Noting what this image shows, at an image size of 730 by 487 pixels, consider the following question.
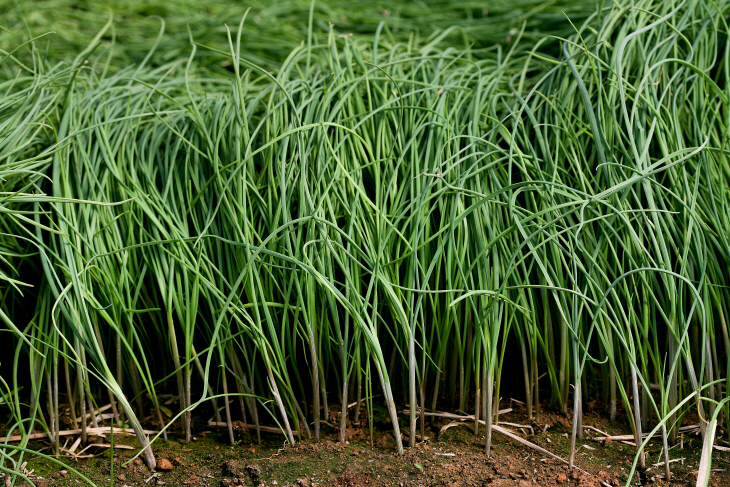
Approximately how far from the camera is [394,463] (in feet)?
3.60

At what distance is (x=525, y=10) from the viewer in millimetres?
2117

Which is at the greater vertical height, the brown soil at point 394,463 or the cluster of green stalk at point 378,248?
the cluster of green stalk at point 378,248

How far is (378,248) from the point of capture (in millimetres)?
1182

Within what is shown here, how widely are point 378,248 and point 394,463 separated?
0.46m

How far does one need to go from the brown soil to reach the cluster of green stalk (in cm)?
5

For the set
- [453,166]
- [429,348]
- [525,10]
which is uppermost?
[525,10]

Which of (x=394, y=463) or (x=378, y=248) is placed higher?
(x=378, y=248)

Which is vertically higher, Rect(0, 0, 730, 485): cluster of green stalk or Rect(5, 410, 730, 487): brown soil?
Rect(0, 0, 730, 485): cluster of green stalk

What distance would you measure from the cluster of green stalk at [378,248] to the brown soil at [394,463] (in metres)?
0.05

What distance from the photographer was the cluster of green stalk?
1151 millimetres

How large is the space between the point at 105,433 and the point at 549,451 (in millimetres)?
1039

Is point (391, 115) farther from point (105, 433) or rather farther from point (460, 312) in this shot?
point (105, 433)

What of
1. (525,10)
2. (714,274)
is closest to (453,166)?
(714,274)

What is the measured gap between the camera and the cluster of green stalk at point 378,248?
1151 mm
